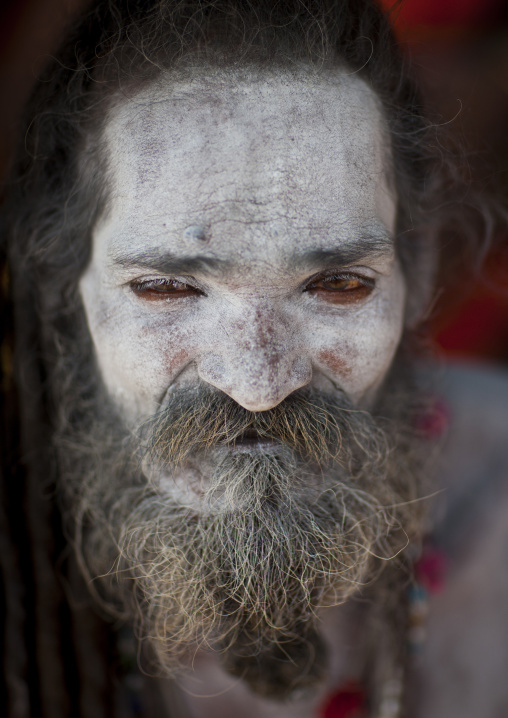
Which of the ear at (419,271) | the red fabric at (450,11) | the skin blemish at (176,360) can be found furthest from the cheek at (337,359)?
the red fabric at (450,11)

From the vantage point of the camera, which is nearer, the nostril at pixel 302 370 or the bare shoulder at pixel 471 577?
the nostril at pixel 302 370

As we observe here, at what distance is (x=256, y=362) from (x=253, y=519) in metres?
0.30

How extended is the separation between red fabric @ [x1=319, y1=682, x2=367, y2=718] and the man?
0.21m

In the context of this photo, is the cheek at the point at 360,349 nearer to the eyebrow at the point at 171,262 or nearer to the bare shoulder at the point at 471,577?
the eyebrow at the point at 171,262

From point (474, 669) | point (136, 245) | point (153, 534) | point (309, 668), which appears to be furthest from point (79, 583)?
point (474, 669)

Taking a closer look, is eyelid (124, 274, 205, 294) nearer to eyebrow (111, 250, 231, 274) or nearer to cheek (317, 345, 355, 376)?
eyebrow (111, 250, 231, 274)

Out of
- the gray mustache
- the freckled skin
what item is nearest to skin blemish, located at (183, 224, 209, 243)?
the freckled skin

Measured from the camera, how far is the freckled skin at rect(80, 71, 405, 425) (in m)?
1.00

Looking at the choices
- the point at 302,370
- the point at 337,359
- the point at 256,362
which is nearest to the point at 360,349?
the point at 337,359

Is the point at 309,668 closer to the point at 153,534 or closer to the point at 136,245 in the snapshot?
the point at 153,534

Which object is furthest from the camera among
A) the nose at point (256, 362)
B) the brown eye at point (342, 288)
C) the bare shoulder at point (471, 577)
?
the bare shoulder at point (471, 577)

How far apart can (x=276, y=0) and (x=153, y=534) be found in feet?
3.68

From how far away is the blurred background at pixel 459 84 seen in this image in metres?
1.43

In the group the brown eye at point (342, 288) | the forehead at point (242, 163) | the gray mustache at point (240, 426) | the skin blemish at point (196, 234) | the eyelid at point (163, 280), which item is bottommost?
the gray mustache at point (240, 426)
